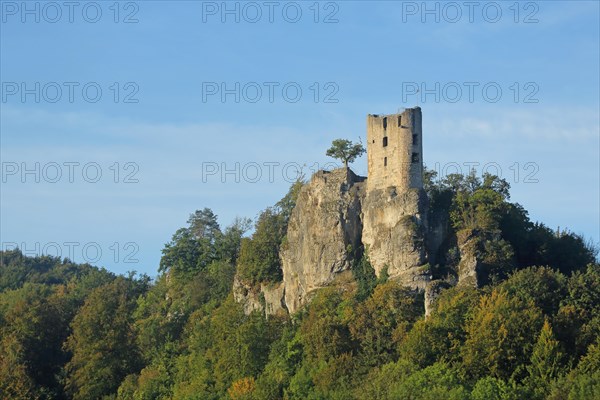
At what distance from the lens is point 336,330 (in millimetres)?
68875

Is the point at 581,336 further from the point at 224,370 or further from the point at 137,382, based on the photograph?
the point at 137,382

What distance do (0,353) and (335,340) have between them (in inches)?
1037

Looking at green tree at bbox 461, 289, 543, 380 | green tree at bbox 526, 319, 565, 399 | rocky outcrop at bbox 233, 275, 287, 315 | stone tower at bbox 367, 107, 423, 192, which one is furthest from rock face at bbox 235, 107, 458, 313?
green tree at bbox 526, 319, 565, 399

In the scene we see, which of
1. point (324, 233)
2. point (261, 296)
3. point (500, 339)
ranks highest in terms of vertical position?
point (324, 233)

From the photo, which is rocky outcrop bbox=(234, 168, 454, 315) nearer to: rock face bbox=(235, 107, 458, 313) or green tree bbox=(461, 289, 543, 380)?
rock face bbox=(235, 107, 458, 313)

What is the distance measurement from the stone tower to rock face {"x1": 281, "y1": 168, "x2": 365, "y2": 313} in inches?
69.5

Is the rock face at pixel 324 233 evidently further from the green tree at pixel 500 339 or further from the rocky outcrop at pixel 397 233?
the green tree at pixel 500 339

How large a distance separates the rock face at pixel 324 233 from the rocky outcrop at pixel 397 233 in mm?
971

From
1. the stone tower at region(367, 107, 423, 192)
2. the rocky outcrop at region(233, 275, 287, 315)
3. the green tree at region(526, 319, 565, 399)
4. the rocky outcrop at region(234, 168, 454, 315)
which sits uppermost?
the stone tower at region(367, 107, 423, 192)

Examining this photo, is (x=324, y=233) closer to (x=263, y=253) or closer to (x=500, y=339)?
(x=263, y=253)

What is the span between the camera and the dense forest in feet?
212

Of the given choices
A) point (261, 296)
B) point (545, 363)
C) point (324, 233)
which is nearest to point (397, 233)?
point (324, 233)

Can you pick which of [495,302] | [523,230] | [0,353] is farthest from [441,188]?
[0,353]

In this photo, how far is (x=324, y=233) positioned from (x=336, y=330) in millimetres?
7962
